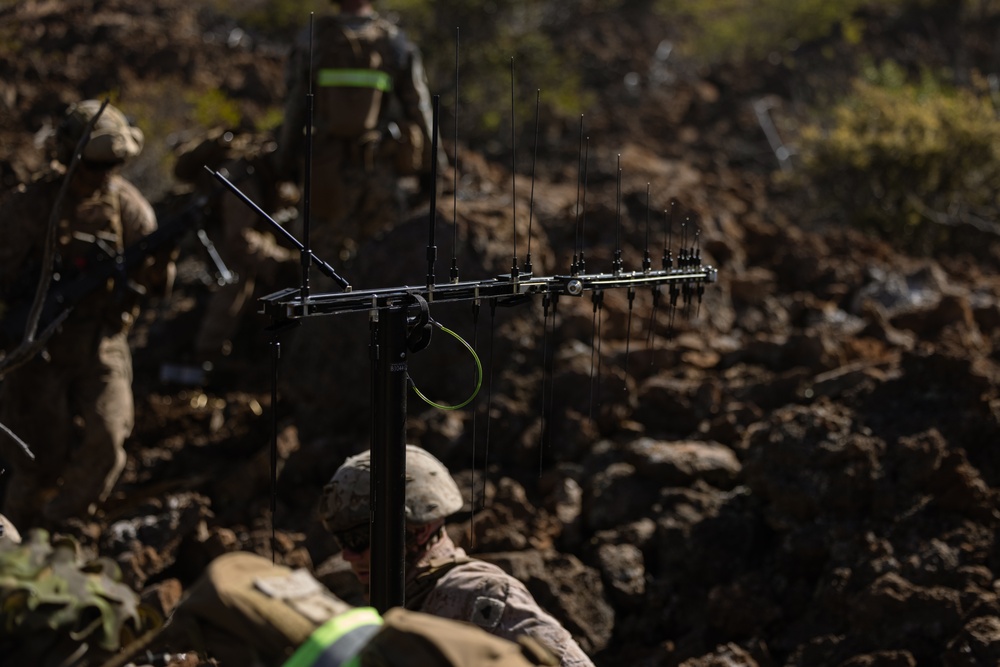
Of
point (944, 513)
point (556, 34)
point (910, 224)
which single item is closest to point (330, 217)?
point (944, 513)

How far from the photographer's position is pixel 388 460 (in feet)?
11.8

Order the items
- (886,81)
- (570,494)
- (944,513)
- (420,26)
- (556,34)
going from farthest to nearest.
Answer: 1. (556,34)
2. (420,26)
3. (886,81)
4. (570,494)
5. (944,513)

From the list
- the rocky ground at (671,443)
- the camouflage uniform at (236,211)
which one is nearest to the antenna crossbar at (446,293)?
the rocky ground at (671,443)

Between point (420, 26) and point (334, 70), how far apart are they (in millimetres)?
10282

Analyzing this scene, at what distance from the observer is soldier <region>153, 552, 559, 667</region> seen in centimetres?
222

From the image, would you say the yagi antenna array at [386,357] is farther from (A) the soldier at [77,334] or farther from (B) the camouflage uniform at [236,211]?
(B) the camouflage uniform at [236,211]

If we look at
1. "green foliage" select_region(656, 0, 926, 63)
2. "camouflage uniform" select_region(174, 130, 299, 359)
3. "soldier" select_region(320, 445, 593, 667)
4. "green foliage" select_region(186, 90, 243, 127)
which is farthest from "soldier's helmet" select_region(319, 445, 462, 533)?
"green foliage" select_region(656, 0, 926, 63)

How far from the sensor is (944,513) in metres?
6.06

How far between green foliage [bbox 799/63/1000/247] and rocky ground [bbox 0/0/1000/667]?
0.95 meters

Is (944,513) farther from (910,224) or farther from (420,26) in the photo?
(420,26)

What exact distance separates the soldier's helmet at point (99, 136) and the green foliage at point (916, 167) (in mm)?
8394

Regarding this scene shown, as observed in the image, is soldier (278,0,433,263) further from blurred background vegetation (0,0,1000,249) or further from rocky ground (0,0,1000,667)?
rocky ground (0,0,1000,667)

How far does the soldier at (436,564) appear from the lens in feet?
11.7

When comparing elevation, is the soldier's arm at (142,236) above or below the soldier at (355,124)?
below
